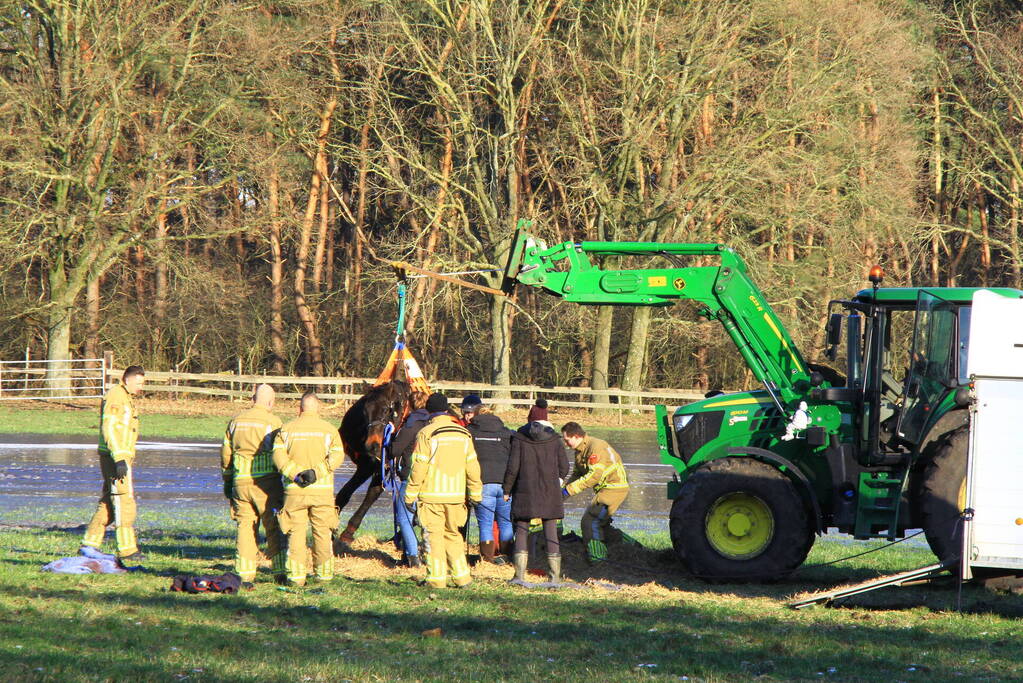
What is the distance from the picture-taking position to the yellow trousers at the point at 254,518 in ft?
35.1

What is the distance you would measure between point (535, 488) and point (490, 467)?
96 centimetres

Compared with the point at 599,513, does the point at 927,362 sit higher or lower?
higher

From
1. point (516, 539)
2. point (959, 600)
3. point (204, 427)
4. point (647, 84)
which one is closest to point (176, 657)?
point (516, 539)

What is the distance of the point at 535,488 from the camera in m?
11.3

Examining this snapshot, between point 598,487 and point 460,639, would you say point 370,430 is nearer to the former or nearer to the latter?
point 598,487

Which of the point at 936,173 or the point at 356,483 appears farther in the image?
the point at 936,173

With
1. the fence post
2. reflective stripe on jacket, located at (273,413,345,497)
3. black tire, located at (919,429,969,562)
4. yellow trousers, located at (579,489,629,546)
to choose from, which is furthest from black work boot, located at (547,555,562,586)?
the fence post

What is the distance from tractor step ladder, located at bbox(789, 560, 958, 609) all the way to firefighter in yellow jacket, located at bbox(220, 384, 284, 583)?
454 centimetres

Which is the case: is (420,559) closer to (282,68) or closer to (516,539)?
(516,539)

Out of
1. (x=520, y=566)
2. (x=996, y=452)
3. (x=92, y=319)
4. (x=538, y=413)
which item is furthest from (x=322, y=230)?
(x=996, y=452)

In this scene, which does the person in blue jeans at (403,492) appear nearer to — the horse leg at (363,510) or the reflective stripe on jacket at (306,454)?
the horse leg at (363,510)

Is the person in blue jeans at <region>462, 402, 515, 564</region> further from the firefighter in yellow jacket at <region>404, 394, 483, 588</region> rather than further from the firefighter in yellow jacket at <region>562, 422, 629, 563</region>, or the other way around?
the firefighter in yellow jacket at <region>404, 394, 483, 588</region>

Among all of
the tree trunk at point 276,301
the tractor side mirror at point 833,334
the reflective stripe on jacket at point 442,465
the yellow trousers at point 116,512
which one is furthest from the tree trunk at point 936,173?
the yellow trousers at point 116,512

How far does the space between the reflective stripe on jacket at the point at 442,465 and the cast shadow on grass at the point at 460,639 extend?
99 cm
